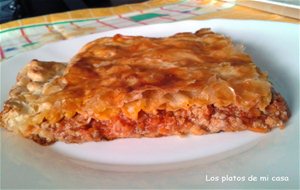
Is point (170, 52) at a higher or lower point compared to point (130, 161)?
higher

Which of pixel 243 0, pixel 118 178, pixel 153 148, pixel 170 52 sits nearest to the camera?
pixel 118 178

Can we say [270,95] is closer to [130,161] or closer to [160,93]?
[160,93]

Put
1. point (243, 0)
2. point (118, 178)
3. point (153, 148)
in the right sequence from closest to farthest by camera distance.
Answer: point (118, 178)
point (153, 148)
point (243, 0)

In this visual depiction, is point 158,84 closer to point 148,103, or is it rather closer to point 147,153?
point 148,103

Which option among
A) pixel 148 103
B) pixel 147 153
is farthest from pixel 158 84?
pixel 147 153

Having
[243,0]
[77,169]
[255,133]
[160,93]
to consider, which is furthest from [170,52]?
[243,0]

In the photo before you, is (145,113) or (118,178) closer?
(118,178)

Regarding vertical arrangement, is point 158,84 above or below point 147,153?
above

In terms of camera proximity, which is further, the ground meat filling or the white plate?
the ground meat filling
